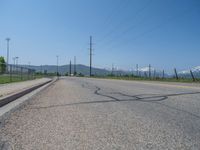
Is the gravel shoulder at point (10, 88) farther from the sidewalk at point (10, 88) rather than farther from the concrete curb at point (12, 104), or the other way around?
the concrete curb at point (12, 104)

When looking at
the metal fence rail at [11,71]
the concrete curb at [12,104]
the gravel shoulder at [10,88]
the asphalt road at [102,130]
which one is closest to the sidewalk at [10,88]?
the gravel shoulder at [10,88]

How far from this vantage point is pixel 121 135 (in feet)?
18.8

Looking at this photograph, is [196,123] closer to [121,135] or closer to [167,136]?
[167,136]

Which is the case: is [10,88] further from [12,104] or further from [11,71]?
[11,71]

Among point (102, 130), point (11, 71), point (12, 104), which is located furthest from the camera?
point (11, 71)

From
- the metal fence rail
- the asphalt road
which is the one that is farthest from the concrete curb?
the metal fence rail

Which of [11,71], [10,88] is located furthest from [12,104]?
[11,71]

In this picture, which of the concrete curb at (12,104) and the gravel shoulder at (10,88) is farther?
the gravel shoulder at (10,88)

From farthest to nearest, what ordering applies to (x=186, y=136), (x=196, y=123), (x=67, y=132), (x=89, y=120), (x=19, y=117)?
(x=19, y=117) < (x=89, y=120) < (x=196, y=123) < (x=67, y=132) < (x=186, y=136)

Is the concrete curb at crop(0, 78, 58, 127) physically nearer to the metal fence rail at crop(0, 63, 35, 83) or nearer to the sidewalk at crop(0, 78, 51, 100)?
the sidewalk at crop(0, 78, 51, 100)

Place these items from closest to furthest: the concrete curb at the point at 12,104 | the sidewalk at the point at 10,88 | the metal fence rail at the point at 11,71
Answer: the concrete curb at the point at 12,104 → the sidewalk at the point at 10,88 → the metal fence rail at the point at 11,71

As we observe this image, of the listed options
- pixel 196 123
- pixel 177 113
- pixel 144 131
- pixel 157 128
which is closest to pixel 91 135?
pixel 144 131

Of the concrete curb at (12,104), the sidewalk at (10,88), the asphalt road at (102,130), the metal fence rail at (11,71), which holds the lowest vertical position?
the asphalt road at (102,130)

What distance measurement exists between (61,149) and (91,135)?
42.9 inches
